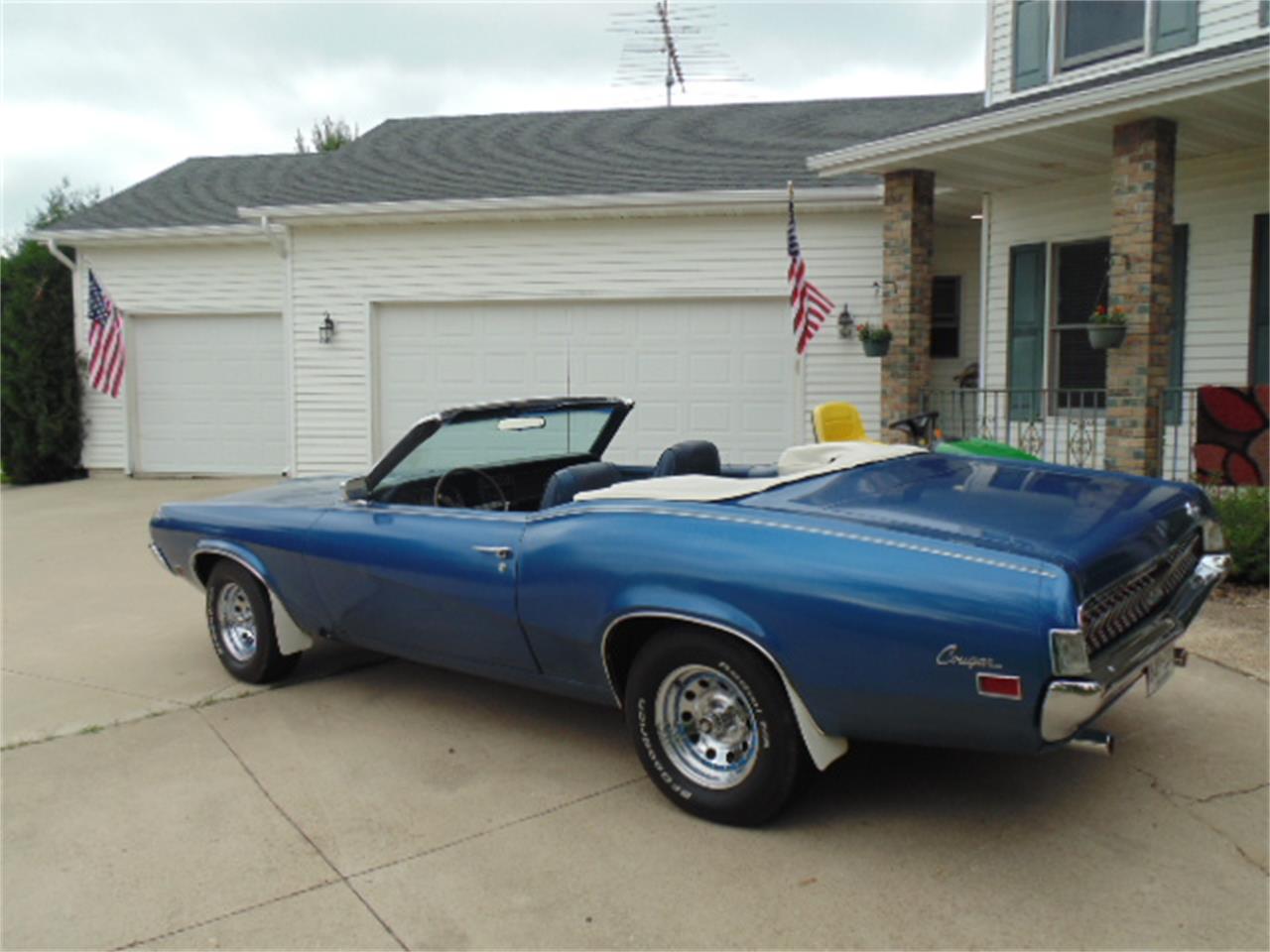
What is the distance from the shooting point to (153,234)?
524 inches

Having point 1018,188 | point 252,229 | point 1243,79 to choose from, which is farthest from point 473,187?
point 1243,79

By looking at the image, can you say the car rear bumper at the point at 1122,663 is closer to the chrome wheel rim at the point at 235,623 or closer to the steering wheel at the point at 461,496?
the steering wheel at the point at 461,496

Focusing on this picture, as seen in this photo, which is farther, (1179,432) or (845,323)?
(845,323)

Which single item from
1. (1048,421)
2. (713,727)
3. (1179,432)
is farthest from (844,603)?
(1048,421)

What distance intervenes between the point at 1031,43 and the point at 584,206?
4637 millimetres

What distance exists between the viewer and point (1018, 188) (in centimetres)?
1024

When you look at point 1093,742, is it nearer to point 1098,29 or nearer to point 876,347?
point 876,347

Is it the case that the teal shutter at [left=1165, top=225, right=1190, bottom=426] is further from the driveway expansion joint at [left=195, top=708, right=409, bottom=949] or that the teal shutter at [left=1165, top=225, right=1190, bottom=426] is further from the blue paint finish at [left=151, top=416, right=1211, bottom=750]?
the driveway expansion joint at [left=195, top=708, right=409, bottom=949]

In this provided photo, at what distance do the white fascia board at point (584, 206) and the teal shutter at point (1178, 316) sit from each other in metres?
2.91

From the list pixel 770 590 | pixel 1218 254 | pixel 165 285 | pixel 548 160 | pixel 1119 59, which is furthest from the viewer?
pixel 165 285

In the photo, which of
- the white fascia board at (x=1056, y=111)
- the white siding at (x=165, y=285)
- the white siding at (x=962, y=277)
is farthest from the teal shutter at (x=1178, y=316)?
the white siding at (x=165, y=285)

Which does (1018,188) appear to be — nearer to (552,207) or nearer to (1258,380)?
(1258,380)

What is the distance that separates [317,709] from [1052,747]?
3099mm

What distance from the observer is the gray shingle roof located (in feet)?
39.3
